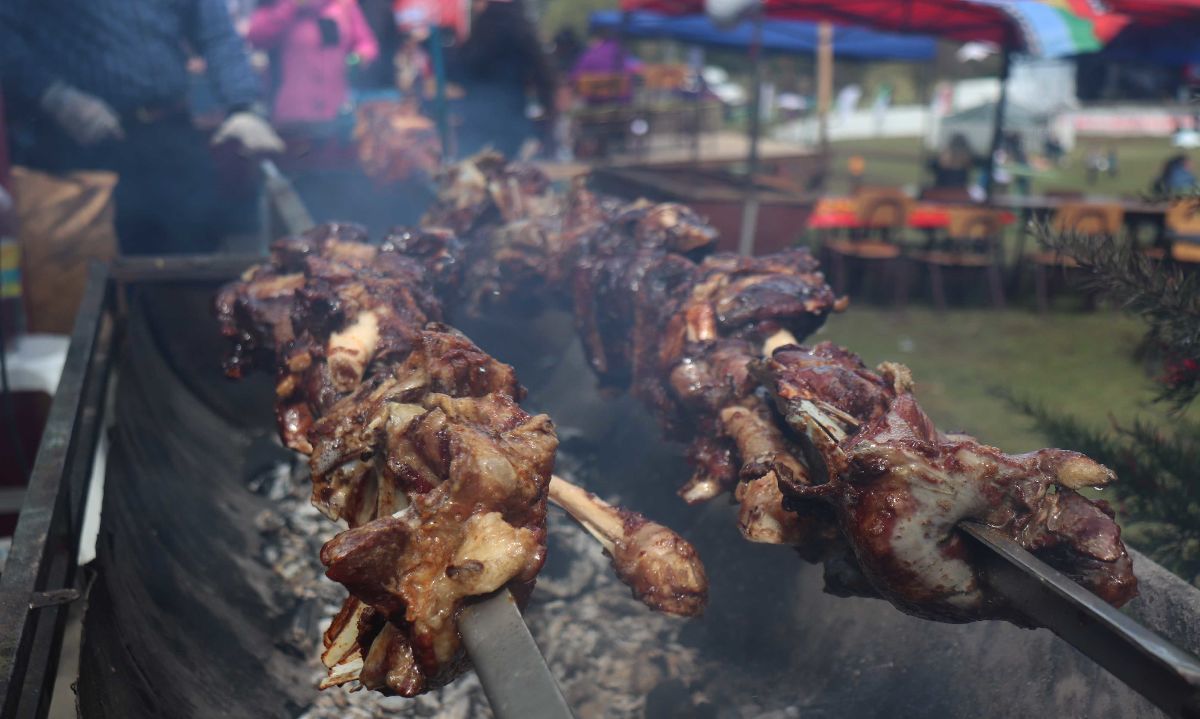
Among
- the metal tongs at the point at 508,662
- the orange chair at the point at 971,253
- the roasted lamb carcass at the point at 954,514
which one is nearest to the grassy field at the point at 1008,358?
the orange chair at the point at 971,253

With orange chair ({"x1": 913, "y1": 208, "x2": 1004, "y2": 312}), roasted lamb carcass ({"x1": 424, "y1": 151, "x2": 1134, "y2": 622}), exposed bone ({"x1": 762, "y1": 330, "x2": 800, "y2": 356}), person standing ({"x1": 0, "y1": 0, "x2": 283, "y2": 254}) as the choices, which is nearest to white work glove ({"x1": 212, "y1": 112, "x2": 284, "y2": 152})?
person standing ({"x1": 0, "y1": 0, "x2": 283, "y2": 254})

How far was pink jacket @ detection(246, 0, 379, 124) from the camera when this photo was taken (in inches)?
351

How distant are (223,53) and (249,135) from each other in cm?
107

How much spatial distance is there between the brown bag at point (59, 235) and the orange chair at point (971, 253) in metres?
8.97

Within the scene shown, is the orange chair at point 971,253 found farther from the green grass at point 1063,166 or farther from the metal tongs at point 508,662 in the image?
the metal tongs at point 508,662

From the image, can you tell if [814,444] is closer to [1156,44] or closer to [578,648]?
[578,648]

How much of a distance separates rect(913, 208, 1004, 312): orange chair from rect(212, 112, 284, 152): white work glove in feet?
26.6

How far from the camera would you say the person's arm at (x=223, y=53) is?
20.2 feet

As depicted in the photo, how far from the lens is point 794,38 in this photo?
1662 cm

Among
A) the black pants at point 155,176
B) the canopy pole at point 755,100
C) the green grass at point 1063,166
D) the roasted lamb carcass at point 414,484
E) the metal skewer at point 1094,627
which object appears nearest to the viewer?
the metal skewer at point 1094,627

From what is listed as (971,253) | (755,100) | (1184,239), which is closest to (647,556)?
(755,100)

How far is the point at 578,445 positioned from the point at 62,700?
8.19ft

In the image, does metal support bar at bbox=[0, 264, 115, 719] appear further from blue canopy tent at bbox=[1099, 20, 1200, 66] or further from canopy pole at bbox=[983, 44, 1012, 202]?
blue canopy tent at bbox=[1099, 20, 1200, 66]

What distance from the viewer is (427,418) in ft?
7.01
